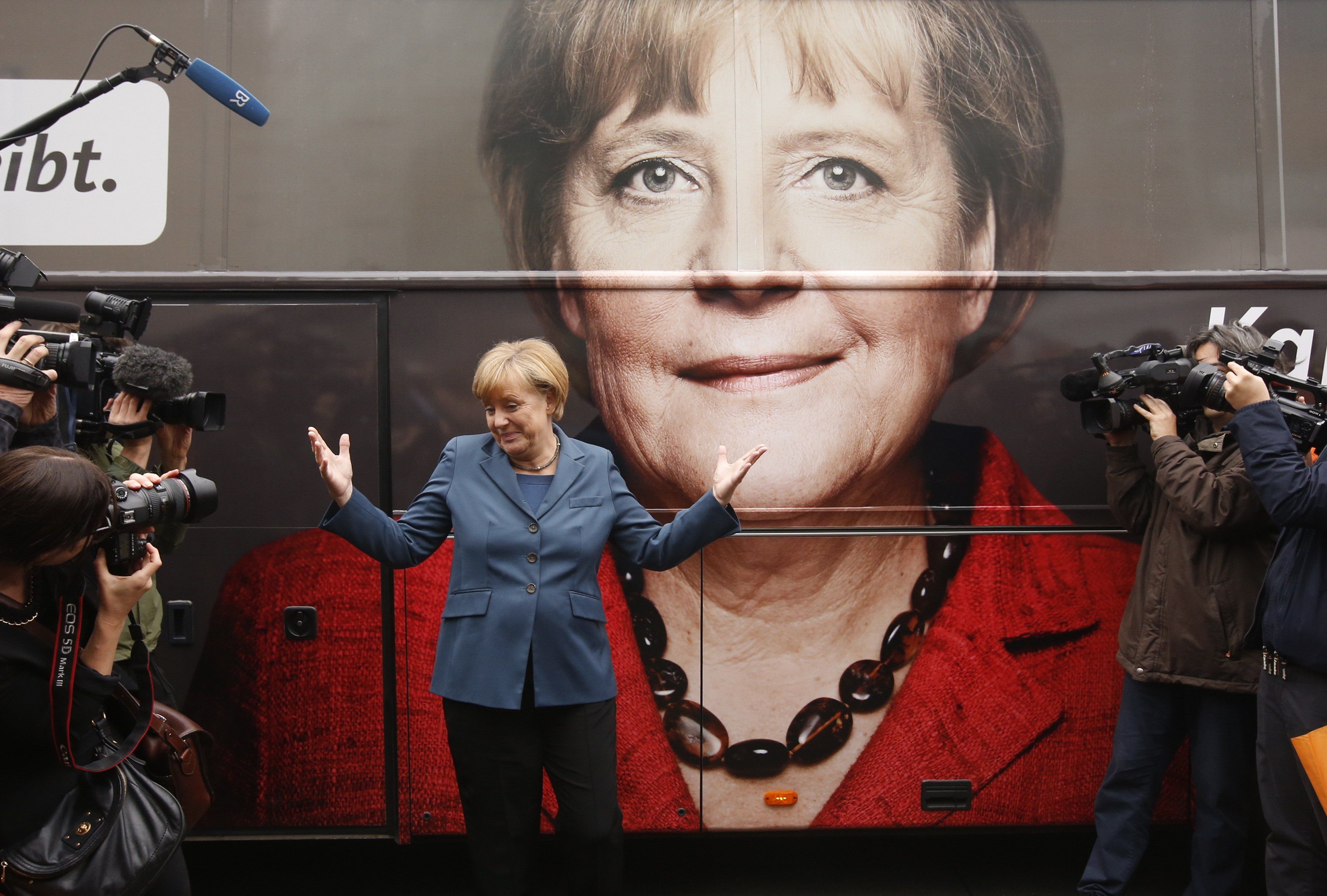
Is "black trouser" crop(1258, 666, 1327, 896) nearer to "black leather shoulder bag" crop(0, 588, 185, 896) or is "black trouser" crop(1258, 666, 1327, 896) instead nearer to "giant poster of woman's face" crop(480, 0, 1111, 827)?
"giant poster of woman's face" crop(480, 0, 1111, 827)

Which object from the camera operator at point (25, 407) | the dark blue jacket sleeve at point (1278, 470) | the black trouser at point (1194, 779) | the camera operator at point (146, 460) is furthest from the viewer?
the black trouser at point (1194, 779)

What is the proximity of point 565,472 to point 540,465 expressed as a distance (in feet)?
0.27

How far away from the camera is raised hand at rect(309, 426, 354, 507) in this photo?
7.57ft

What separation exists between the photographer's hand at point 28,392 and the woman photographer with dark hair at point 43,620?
0.44 m

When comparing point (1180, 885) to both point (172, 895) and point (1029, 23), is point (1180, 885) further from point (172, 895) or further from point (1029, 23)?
point (172, 895)

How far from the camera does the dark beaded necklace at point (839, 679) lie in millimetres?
3168

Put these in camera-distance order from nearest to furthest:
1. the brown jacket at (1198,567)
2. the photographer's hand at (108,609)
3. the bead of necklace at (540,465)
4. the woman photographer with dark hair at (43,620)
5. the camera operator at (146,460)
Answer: the woman photographer with dark hair at (43,620) → the photographer's hand at (108,609) → the bead of necklace at (540,465) → the camera operator at (146,460) → the brown jacket at (1198,567)

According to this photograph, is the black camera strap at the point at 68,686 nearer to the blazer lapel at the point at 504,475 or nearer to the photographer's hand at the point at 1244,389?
the blazer lapel at the point at 504,475

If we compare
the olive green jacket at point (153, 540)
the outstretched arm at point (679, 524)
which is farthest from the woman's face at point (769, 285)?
the olive green jacket at point (153, 540)

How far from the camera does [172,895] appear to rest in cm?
208

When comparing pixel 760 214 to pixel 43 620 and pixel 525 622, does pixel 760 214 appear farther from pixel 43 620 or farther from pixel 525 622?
pixel 43 620

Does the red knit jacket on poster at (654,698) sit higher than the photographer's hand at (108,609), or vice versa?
the photographer's hand at (108,609)

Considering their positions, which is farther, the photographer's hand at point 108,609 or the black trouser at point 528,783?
the black trouser at point 528,783

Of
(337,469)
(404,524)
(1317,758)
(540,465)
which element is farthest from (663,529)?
(1317,758)
